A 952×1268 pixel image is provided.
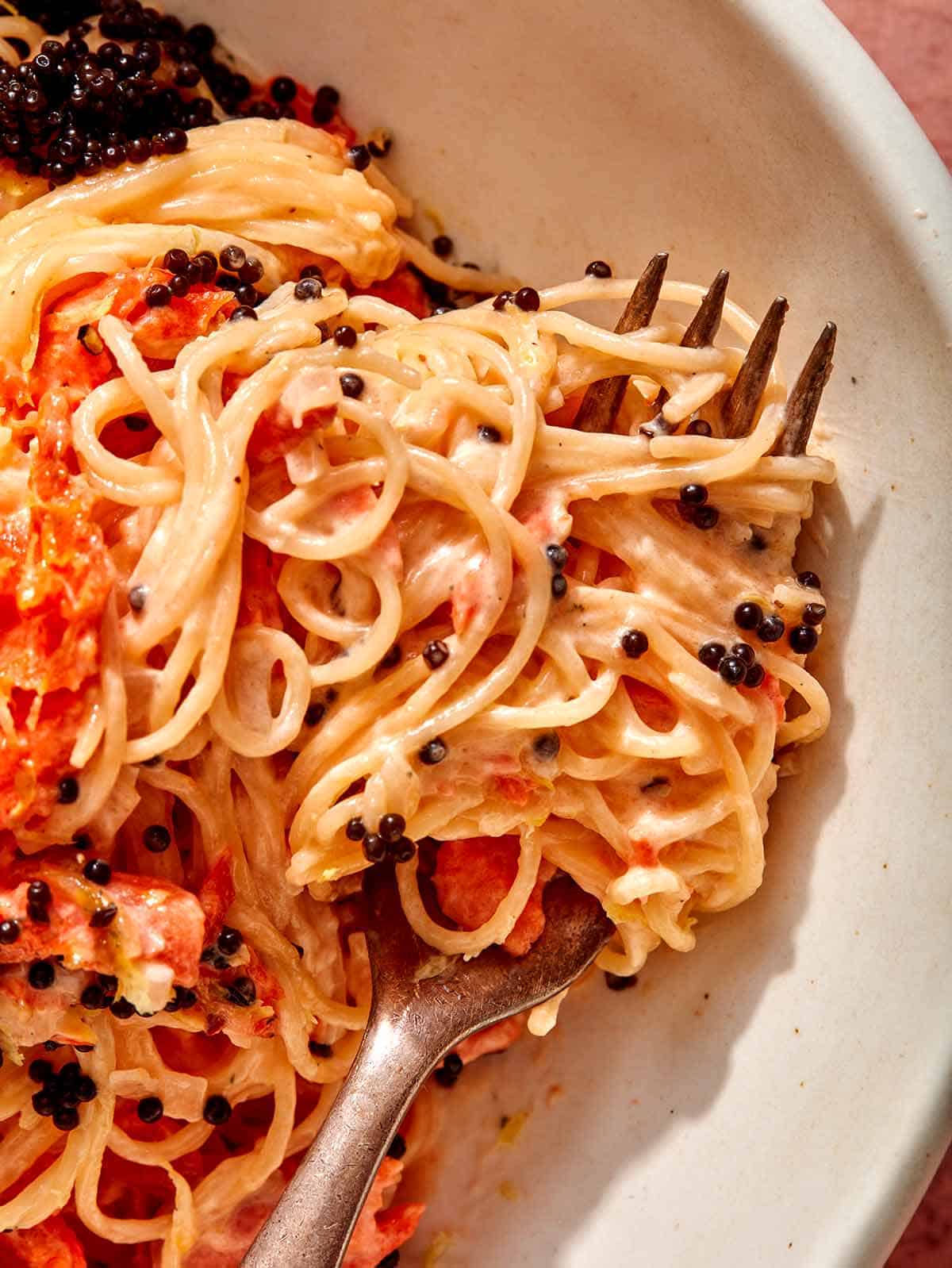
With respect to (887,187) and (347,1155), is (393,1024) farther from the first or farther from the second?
(887,187)

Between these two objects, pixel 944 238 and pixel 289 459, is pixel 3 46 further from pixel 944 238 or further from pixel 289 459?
pixel 944 238

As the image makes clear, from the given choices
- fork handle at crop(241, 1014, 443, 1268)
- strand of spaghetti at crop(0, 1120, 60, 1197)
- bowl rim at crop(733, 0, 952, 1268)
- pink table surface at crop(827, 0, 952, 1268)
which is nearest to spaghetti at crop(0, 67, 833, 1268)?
strand of spaghetti at crop(0, 1120, 60, 1197)

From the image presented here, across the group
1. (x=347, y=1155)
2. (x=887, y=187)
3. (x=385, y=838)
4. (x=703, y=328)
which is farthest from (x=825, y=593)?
(x=347, y=1155)

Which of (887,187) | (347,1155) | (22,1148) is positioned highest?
(887,187)

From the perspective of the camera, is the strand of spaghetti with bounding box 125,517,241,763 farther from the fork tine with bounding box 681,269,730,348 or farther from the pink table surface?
the pink table surface

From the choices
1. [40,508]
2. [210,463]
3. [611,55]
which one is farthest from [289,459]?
[611,55]

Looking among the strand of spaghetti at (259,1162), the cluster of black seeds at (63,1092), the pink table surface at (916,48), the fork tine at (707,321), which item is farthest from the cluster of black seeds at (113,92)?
the strand of spaghetti at (259,1162)
